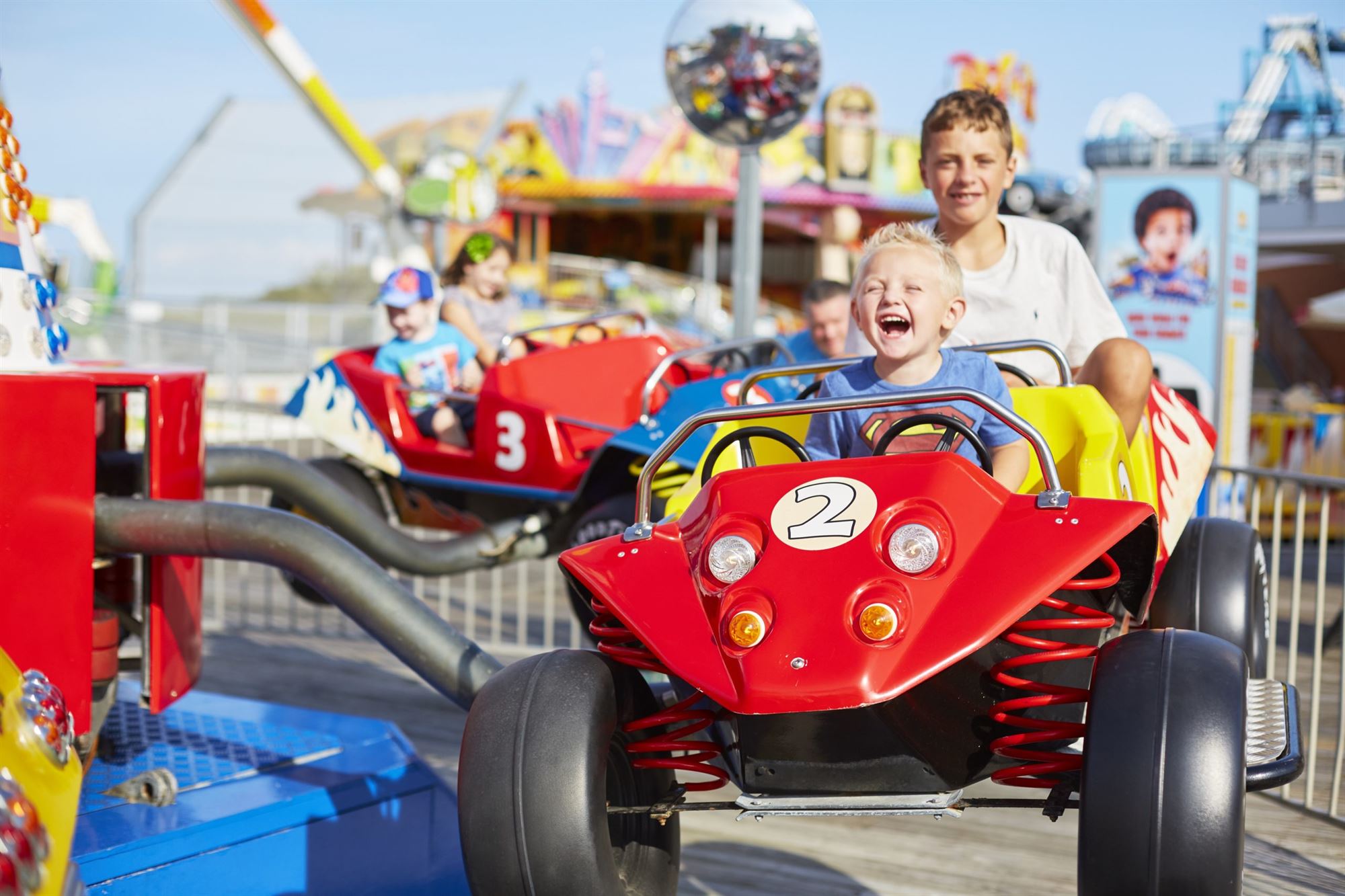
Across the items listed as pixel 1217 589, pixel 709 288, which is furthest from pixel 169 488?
pixel 709 288

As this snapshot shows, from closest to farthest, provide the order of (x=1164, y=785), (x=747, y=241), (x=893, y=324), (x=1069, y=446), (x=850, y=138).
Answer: (x=1164, y=785), (x=893, y=324), (x=1069, y=446), (x=747, y=241), (x=850, y=138)

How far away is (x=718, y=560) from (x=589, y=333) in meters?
3.25

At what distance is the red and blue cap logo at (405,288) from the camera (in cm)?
499

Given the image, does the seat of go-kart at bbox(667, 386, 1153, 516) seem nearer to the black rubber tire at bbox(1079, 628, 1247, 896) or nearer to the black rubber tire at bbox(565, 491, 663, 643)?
the black rubber tire at bbox(1079, 628, 1247, 896)

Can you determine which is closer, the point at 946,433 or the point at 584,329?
the point at 946,433

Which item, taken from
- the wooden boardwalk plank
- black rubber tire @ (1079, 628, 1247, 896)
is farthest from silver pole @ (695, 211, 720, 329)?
black rubber tire @ (1079, 628, 1247, 896)

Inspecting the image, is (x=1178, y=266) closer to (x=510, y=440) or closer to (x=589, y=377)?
(x=589, y=377)

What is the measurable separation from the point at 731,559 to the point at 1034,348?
1123 mm

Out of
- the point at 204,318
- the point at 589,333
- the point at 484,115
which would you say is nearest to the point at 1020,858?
the point at 589,333

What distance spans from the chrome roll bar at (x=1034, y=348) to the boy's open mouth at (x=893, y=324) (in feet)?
1.38

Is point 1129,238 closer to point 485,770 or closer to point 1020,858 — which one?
point 1020,858

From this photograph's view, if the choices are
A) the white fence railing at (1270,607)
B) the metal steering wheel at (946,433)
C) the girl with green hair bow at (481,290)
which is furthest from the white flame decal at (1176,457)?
A: the girl with green hair bow at (481,290)

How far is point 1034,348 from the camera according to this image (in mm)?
2799

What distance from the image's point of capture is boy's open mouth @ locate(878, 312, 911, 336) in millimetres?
2316
